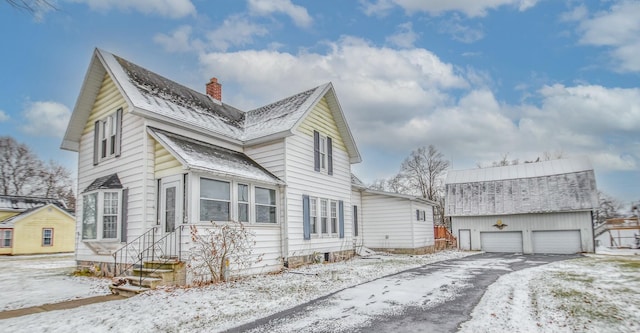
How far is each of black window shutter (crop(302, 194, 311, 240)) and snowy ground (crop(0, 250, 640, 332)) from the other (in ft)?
9.90

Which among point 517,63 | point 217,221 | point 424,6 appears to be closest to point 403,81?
point 517,63

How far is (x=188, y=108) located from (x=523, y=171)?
81.4ft

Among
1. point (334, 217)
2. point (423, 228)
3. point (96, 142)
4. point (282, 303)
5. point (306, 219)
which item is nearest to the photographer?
point (282, 303)

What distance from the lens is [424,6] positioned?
15.2 metres

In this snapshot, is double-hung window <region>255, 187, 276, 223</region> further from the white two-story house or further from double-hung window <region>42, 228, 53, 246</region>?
double-hung window <region>42, 228, 53, 246</region>

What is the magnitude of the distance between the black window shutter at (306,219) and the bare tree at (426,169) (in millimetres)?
31721

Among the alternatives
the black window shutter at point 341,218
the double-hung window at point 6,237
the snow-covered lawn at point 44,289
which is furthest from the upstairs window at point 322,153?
the double-hung window at point 6,237

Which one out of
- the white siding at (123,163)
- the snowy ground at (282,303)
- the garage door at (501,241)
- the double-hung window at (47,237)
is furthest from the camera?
the double-hung window at (47,237)

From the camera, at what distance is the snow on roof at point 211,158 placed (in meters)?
10.8

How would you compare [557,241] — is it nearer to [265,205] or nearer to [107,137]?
[265,205]

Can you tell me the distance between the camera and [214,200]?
1130cm

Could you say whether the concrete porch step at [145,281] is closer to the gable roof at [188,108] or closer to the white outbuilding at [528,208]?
the gable roof at [188,108]

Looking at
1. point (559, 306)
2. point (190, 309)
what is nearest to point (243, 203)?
point (190, 309)

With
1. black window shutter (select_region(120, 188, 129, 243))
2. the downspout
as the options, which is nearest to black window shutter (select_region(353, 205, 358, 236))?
the downspout
